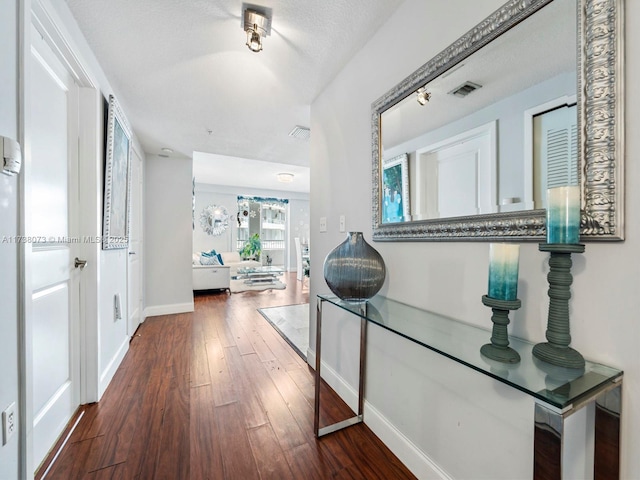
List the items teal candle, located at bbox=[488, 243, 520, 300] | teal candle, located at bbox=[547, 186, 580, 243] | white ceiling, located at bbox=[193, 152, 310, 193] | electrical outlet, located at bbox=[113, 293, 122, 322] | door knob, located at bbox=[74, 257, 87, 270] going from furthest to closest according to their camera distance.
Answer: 1. white ceiling, located at bbox=[193, 152, 310, 193]
2. electrical outlet, located at bbox=[113, 293, 122, 322]
3. door knob, located at bbox=[74, 257, 87, 270]
4. teal candle, located at bbox=[488, 243, 520, 300]
5. teal candle, located at bbox=[547, 186, 580, 243]

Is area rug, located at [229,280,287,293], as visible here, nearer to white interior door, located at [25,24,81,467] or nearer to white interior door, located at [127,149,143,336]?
white interior door, located at [127,149,143,336]

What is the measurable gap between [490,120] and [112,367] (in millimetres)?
2782

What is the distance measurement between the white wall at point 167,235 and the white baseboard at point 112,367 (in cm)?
120

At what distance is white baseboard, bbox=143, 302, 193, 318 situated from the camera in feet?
11.6

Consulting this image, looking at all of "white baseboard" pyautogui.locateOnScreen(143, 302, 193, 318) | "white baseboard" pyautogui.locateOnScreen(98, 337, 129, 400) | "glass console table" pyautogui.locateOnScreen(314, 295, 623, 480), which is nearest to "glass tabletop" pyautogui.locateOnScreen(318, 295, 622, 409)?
"glass console table" pyautogui.locateOnScreen(314, 295, 623, 480)

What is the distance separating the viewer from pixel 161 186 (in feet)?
12.0

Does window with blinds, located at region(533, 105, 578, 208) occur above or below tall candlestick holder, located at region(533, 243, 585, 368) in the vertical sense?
above

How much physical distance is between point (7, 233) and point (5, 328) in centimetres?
32

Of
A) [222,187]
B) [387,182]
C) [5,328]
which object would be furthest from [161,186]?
[222,187]

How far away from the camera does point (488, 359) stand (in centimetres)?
76

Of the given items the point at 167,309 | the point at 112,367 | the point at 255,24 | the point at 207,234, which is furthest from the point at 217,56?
the point at 207,234

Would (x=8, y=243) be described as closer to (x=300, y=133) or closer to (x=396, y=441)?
(x=396, y=441)

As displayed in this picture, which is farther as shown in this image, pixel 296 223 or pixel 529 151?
pixel 296 223

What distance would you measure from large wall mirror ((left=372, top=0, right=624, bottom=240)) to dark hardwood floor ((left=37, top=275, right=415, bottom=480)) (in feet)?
3.71
